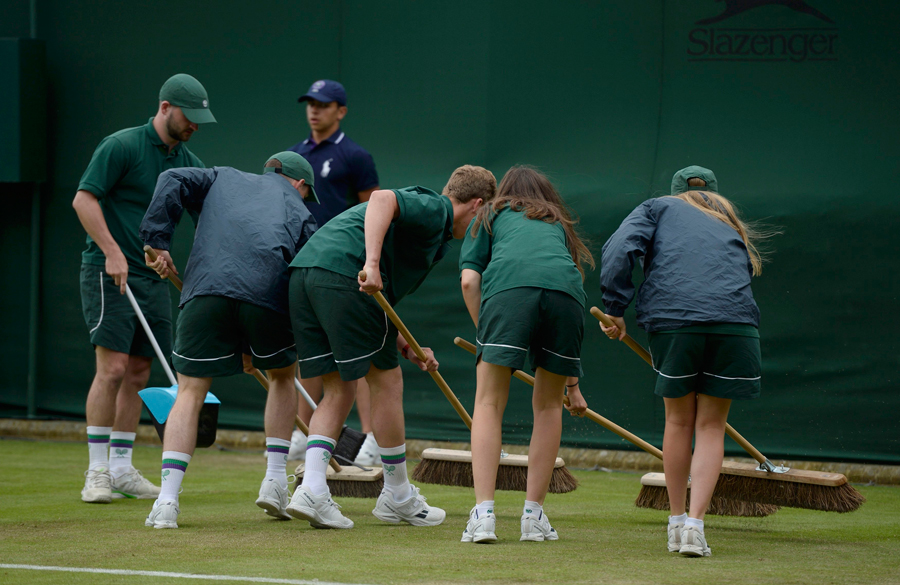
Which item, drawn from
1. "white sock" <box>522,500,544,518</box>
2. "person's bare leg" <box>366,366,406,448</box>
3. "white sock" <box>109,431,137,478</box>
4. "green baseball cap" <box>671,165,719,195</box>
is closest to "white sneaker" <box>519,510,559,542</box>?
"white sock" <box>522,500,544,518</box>

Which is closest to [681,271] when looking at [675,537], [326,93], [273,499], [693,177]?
[693,177]

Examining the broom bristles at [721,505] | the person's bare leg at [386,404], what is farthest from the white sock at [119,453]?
the broom bristles at [721,505]

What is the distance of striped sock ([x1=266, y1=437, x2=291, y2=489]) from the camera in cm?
402

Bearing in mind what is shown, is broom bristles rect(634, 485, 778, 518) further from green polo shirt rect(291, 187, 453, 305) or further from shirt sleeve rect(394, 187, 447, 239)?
shirt sleeve rect(394, 187, 447, 239)

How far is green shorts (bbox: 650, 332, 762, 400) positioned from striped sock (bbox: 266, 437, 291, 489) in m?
1.49

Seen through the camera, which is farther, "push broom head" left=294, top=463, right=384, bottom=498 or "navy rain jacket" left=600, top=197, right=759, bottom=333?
"push broom head" left=294, top=463, right=384, bottom=498

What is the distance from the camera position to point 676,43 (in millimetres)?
6125

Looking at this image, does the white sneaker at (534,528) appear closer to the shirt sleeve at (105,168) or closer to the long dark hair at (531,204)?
the long dark hair at (531,204)

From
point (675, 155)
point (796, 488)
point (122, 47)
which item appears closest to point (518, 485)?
point (796, 488)

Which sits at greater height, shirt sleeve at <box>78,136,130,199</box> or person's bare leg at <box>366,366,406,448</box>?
shirt sleeve at <box>78,136,130,199</box>

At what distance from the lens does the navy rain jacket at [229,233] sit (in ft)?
12.5

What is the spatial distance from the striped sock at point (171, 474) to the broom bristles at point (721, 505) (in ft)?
5.96

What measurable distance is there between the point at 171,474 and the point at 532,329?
138cm

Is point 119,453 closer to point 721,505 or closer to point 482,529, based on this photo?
point 482,529
